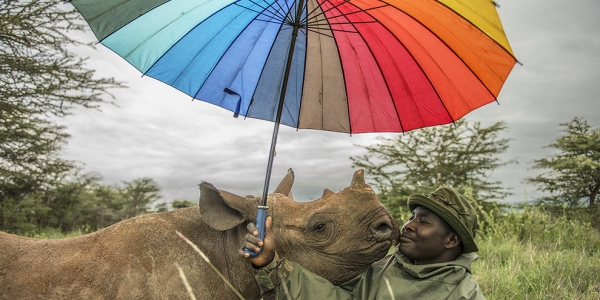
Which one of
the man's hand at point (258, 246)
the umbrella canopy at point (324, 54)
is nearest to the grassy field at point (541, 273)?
the umbrella canopy at point (324, 54)

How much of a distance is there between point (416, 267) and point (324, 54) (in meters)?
2.14

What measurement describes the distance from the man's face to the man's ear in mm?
14

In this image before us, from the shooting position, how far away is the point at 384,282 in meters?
3.31

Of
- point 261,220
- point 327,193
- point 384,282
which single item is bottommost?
point 384,282

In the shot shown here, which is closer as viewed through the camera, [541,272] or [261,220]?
[261,220]

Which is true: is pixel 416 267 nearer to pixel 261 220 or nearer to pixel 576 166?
pixel 261 220

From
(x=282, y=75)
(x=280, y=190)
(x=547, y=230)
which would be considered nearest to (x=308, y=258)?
(x=280, y=190)

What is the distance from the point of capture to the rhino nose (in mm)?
2930

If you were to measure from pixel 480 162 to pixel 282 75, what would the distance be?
18007 mm

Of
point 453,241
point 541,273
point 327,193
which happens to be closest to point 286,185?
point 327,193

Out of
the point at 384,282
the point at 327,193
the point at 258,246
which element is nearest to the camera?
the point at 258,246

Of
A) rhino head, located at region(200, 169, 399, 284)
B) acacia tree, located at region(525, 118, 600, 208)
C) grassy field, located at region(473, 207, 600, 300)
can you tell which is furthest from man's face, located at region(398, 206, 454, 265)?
acacia tree, located at region(525, 118, 600, 208)

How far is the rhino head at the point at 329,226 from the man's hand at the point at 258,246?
178mm

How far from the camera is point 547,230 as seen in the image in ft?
37.5
